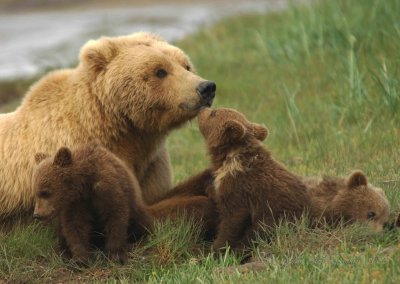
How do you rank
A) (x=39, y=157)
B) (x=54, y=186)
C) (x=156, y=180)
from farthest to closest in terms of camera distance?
(x=156, y=180)
(x=39, y=157)
(x=54, y=186)

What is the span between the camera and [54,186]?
5.68 metres

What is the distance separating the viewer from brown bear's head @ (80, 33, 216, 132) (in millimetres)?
6492

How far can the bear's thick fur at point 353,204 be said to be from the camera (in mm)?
5941

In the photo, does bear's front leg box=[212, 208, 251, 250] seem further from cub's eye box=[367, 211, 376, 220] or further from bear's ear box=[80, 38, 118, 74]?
bear's ear box=[80, 38, 118, 74]

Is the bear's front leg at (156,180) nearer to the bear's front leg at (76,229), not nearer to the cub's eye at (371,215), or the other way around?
the bear's front leg at (76,229)

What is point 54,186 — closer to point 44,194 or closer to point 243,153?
point 44,194

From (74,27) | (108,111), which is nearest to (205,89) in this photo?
(108,111)

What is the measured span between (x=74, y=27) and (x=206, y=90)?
1473 centimetres

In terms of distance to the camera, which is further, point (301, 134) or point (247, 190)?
point (301, 134)

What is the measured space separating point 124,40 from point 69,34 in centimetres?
1279

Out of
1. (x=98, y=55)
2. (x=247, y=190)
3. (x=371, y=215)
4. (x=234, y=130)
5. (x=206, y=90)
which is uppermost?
(x=98, y=55)

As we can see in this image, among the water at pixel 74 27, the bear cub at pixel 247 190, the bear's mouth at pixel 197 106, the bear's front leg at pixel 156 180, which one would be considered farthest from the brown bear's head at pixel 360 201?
the water at pixel 74 27

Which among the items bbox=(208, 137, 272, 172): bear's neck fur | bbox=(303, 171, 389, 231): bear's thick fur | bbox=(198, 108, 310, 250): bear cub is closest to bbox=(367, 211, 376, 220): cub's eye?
bbox=(303, 171, 389, 231): bear's thick fur

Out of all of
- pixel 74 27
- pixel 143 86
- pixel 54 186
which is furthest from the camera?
pixel 74 27
